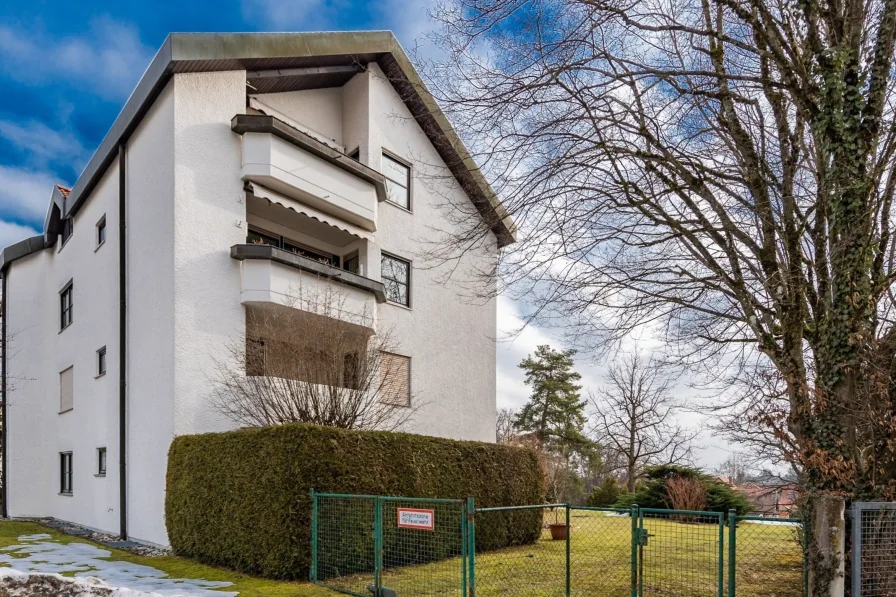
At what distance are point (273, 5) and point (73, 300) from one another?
36.6 feet

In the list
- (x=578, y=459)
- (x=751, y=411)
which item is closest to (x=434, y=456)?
(x=751, y=411)

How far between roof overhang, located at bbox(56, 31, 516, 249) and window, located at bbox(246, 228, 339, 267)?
3747 mm

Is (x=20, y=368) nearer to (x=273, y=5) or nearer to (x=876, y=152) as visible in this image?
(x=273, y=5)

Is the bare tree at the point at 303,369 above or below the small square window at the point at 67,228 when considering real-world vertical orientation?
below

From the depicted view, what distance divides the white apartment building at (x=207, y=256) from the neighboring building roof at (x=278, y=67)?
0.06 meters

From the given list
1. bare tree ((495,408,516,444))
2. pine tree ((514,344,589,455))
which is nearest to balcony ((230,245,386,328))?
pine tree ((514,344,589,455))

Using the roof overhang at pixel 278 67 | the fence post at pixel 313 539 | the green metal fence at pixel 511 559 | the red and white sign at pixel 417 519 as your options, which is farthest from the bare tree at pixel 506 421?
the red and white sign at pixel 417 519

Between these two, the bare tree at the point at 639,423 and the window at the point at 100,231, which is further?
the bare tree at the point at 639,423

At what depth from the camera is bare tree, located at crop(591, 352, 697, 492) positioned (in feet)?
109

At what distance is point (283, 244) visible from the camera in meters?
17.7

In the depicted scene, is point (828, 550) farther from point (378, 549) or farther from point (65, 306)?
point (65, 306)

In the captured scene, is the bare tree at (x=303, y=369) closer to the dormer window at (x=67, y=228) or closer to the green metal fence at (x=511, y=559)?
the green metal fence at (x=511, y=559)

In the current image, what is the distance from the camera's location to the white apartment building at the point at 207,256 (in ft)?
47.4

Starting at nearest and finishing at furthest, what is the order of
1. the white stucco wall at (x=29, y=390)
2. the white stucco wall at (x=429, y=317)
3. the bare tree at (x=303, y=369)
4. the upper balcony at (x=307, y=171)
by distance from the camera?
the bare tree at (x=303, y=369)
the upper balcony at (x=307, y=171)
the white stucco wall at (x=429, y=317)
the white stucco wall at (x=29, y=390)
